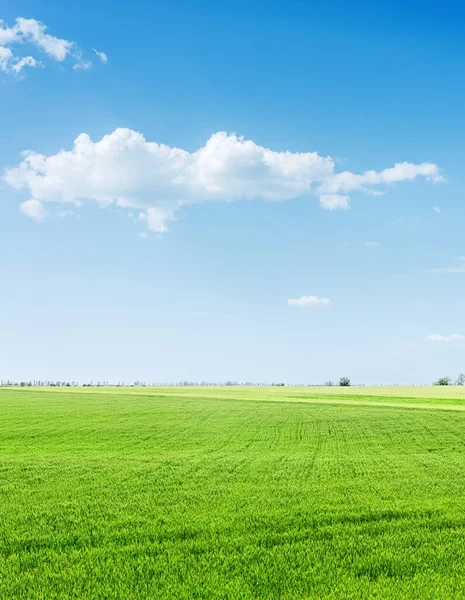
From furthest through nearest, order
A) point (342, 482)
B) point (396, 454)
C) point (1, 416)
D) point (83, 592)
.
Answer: point (1, 416), point (396, 454), point (342, 482), point (83, 592)

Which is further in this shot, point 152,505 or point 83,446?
point 83,446

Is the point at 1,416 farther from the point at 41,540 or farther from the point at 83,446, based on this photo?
the point at 41,540

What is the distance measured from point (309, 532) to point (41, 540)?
4870 millimetres

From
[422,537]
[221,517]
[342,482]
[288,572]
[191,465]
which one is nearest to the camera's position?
[288,572]

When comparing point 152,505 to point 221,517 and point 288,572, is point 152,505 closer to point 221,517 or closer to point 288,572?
point 221,517

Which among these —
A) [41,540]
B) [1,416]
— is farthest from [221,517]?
[1,416]

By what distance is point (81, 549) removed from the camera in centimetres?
875

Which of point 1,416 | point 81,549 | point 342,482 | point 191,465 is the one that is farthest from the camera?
point 1,416

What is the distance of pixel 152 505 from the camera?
37.3 feet

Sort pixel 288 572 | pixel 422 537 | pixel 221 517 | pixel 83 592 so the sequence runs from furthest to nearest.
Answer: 1. pixel 221 517
2. pixel 422 537
3. pixel 288 572
4. pixel 83 592

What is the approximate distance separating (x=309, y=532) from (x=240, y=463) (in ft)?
25.5

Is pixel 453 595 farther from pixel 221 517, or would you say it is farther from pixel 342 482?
pixel 342 482

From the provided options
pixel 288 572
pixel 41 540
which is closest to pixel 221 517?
pixel 288 572

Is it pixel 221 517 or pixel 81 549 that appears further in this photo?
pixel 221 517
